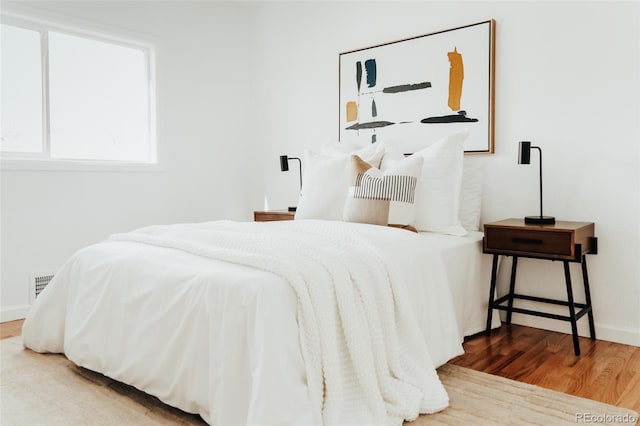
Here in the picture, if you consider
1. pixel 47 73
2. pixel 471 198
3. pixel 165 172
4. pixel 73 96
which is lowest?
pixel 471 198

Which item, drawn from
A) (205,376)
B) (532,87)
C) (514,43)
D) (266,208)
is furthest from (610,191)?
(266,208)

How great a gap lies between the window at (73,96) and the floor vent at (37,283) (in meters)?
0.82

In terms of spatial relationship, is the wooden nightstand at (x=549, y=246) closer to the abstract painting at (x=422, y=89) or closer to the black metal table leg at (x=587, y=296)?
the black metal table leg at (x=587, y=296)

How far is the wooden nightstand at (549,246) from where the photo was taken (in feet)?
8.50

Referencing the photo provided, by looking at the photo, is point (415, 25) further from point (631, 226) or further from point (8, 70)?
point (8, 70)

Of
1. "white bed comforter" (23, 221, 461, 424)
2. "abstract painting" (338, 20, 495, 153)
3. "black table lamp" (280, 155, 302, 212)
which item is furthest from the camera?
"black table lamp" (280, 155, 302, 212)

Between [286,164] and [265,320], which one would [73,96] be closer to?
[286,164]

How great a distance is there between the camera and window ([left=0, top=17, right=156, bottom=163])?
137 inches

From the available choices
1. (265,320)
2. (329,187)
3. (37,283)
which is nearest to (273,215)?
(329,187)

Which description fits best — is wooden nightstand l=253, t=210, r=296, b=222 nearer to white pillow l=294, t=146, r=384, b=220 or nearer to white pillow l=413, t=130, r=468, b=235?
white pillow l=294, t=146, r=384, b=220

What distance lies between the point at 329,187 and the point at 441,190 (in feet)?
2.28

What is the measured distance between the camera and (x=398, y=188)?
9.03ft

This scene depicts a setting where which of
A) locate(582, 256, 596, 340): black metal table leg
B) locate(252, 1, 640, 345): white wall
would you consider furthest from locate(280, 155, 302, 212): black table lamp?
locate(582, 256, 596, 340): black metal table leg

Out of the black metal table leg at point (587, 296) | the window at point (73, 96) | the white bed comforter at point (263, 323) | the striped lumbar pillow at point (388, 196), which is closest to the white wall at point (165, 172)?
the window at point (73, 96)
